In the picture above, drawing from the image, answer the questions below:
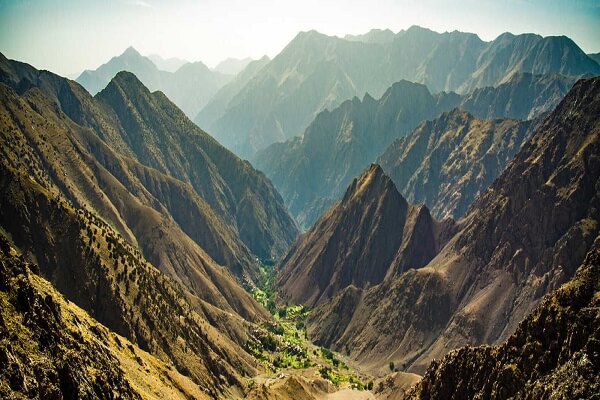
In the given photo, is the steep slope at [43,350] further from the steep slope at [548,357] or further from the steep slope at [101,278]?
the steep slope at [101,278]

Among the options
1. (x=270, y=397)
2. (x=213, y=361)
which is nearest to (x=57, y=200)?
(x=213, y=361)

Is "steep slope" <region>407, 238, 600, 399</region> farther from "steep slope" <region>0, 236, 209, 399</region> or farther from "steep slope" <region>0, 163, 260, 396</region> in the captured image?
"steep slope" <region>0, 163, 260, 396</region>

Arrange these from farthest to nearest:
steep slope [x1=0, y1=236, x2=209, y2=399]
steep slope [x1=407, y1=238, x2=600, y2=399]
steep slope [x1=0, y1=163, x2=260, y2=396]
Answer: steep slope [x1=0, y1=163, x2=260, y2=396], steep slope [x1=407, y1=238, x2=600, y2=399], steep slope [x1=0, y1=236, x2=209, y2=399]

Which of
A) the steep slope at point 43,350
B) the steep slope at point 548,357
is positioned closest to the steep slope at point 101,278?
the steep slope at point 43,350

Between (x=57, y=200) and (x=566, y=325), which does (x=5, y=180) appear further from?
(x=566, y=325)

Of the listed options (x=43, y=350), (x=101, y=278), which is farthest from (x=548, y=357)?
(x=101, y=278)

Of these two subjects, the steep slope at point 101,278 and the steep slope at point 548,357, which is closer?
the steep slope at point 548,357

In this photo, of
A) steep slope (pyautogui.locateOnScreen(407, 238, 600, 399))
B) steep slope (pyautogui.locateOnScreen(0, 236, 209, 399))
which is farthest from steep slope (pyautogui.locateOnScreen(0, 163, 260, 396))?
steep slope (pyautogui.locateOnScreen(407, 238, 600, 399))
